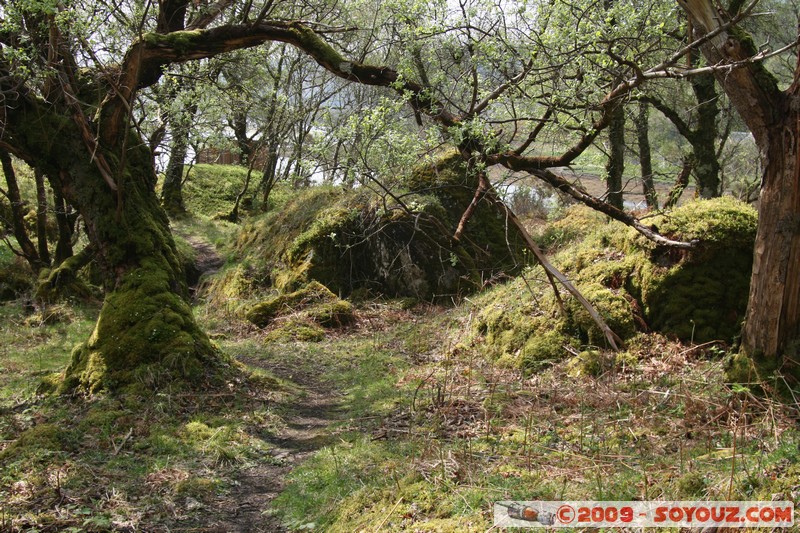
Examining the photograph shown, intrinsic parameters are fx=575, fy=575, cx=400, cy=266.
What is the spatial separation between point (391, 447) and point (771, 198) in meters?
3.87

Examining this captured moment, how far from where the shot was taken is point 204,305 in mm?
14250

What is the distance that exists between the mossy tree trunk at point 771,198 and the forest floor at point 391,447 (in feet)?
1.55

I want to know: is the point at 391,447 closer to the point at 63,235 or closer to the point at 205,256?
the point at 63,235

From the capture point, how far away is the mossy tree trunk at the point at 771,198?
15.7 feet

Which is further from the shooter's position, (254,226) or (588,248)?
(254,226)

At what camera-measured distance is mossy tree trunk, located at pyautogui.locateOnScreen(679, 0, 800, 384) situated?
4781 millimetres

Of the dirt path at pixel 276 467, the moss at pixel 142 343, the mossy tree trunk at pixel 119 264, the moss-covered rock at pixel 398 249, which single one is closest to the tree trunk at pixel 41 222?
the moss-covered rock at pixel 398 249

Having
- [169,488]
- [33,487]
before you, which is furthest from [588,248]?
[33,487]

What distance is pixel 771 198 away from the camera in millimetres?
4902

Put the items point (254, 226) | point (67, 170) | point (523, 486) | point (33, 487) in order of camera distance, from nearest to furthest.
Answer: point (523, 486)
point (33, 487)
point (67, 170)
point (254, 226)

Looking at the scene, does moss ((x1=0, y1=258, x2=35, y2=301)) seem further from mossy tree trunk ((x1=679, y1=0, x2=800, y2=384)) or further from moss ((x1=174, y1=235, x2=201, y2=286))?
mossy tree trunk ((x1=679, y1=0, x2=800, y2=384))

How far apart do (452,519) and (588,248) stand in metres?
5.80

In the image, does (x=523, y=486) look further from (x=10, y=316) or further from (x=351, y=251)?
(x=10, y=316)

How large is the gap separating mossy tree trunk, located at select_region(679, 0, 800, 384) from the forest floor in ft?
1.55
